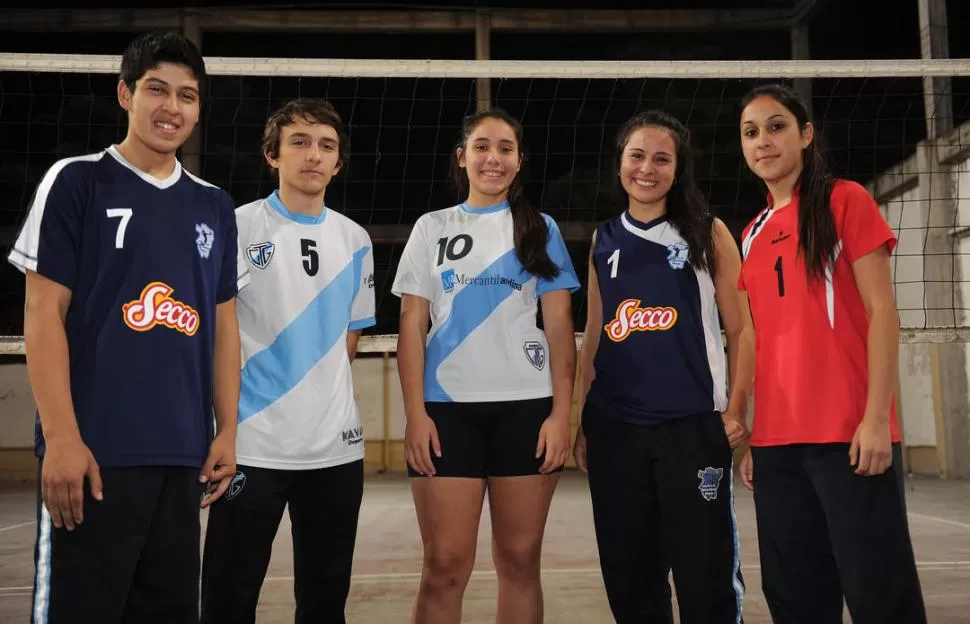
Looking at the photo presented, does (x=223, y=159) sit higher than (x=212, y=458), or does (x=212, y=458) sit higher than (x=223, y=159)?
(x=223, y=159)

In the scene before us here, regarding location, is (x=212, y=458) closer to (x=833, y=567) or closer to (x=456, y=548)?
(x=456, y=548)

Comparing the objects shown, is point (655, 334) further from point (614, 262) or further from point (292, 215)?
point (292, 215)

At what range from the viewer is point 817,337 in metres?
2.42

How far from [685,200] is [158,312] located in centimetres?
163

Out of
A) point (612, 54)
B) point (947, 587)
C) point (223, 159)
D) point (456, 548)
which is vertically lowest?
point (947, 587)

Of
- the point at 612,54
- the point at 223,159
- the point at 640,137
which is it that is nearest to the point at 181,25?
the point at 223,159

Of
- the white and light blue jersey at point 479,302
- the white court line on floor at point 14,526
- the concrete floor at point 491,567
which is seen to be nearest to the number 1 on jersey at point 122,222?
the white and light blue jersey at point 479,302

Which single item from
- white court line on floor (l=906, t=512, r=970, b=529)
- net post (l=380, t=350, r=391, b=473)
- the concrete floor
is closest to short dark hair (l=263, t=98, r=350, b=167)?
the concrete floor

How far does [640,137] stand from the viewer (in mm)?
2836

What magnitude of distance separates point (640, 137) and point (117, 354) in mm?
1673

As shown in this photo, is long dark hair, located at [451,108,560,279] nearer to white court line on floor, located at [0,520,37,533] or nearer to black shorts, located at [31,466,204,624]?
black shorts, located at [31,466,204,624]

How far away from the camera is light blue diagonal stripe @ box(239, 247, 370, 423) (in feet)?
8.46

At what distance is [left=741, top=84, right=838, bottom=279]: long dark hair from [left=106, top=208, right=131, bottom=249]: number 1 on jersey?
5.70 feet

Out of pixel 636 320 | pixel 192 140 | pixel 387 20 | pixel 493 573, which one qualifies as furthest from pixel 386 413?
pixel 636 320
